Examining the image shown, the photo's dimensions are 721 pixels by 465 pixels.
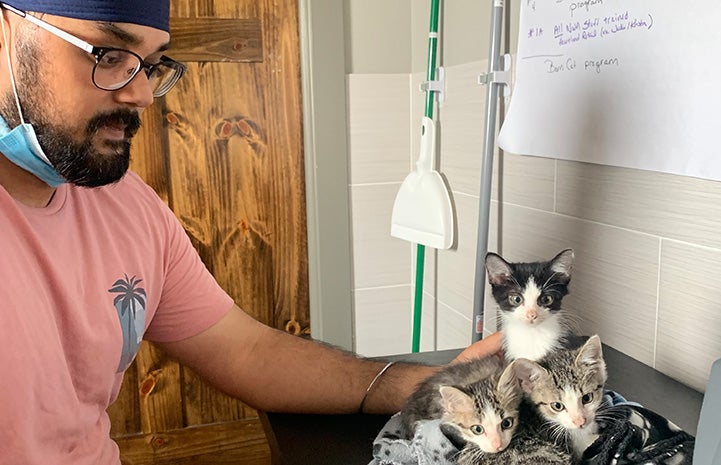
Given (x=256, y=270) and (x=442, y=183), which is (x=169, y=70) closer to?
(x=442, y=183)

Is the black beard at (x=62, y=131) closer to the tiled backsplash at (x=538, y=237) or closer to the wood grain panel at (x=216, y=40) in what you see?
the tiled backsplash at (x=538, y=237)

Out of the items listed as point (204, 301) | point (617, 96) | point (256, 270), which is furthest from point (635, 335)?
point (256, 270)

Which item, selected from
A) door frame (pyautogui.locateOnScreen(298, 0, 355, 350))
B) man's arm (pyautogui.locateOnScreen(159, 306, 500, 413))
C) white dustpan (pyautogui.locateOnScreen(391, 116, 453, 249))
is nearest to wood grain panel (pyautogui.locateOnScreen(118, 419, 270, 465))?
door frame (pyautogui.locateOnScreen(298, 0, 355, 350))

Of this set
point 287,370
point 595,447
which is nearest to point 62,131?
point 287,370

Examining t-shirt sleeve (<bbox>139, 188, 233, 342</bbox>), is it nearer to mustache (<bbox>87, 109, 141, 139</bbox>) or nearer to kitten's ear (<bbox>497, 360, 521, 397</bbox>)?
mustache (<bbox>87, 109, 141, 139</bbox>)

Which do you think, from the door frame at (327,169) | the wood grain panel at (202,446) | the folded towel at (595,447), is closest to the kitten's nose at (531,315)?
the folded towel at (595,447)

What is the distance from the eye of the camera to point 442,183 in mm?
1698

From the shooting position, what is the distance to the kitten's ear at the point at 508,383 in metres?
0.62

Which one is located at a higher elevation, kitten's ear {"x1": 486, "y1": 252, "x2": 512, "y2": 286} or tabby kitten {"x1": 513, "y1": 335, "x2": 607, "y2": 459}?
kitten's ear {"x1": 486, "y1": 252, "x2": 512, "y2": 286}

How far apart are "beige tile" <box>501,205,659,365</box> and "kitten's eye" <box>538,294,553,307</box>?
0.83ft

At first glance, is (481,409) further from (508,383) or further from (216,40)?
(216,40)

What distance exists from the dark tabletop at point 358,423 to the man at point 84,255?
0.04 meters

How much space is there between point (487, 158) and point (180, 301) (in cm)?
66

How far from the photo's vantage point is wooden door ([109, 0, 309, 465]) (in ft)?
5.95
